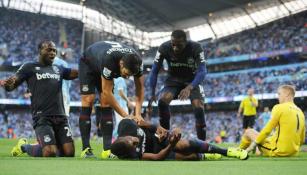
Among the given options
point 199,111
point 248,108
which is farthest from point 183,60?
point 248,108

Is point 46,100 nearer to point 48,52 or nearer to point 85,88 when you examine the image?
point 85,88

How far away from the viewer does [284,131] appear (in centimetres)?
792

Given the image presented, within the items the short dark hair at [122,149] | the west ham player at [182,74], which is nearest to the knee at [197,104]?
the west ham player at [182,74]

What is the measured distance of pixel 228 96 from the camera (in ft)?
154

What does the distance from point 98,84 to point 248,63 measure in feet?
142

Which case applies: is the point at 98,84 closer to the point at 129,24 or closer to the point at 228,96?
the point at 228,96

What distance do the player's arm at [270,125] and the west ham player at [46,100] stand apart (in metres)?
3.01

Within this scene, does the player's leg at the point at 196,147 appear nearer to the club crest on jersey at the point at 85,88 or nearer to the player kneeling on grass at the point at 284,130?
the player kneeling on grass at the point at 284,130

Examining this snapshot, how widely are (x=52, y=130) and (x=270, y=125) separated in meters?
3.48

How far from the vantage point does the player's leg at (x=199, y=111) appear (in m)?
8.89

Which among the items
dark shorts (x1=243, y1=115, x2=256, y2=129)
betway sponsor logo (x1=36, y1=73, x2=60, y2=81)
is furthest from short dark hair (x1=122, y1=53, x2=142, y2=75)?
dark shorts (x1=243, y1=115, x2=256, y2=129)

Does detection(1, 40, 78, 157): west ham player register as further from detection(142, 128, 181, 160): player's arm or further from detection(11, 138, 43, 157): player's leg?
detection(142, 128, 181, 160): player's arm

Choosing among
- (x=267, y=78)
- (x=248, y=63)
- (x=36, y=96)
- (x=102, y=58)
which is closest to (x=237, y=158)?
(x=102, y=58)

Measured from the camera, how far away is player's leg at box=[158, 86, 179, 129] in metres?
9.04
